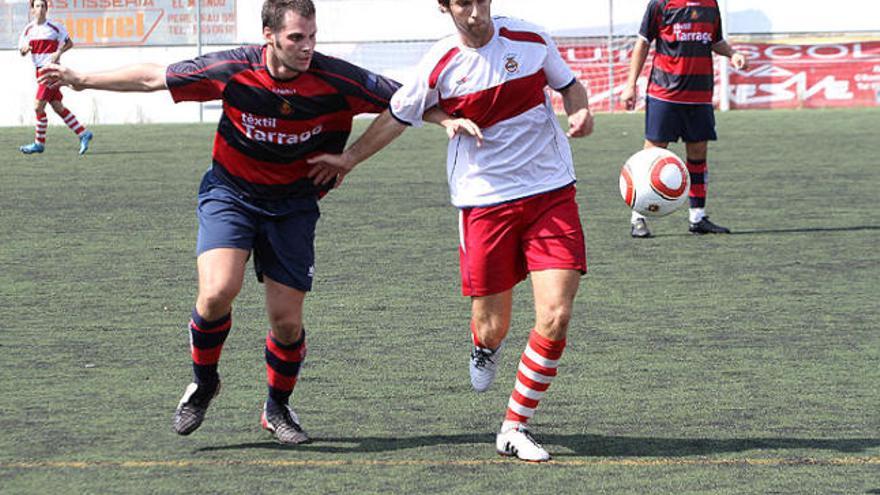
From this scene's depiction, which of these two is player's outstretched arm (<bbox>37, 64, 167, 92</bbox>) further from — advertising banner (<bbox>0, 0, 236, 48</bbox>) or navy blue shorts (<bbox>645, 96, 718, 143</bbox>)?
advertising banner (<bbox>0, 0, 236, 48</bbox>)

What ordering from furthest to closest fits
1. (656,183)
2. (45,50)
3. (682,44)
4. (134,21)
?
(134,21)
(45,50)
(682,44)
(656,183)

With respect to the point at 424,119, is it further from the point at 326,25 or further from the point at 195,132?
the point at 326,25

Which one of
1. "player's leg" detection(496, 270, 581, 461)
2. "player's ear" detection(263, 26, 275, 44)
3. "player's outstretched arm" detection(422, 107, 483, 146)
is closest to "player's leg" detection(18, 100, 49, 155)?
"player's ear" detection(263, 26, 275, 44)

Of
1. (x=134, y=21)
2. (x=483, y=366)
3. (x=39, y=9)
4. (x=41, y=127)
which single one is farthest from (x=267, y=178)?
(x=134, y=21)

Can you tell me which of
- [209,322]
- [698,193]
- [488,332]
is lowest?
[698,193]

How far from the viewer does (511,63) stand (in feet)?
19.6

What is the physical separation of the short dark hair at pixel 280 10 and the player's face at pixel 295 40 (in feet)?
0.05

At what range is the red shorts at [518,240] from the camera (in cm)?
589

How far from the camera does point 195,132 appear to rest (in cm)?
2681

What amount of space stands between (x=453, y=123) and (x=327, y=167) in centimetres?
51

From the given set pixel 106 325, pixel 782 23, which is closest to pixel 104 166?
pixel 106 325

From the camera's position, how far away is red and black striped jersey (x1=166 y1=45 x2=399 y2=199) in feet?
19.5

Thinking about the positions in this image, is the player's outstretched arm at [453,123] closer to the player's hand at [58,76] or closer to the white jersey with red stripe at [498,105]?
the white jersey with red stripe at [498,105]

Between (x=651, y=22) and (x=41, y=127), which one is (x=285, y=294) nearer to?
(x=651, y=22)
